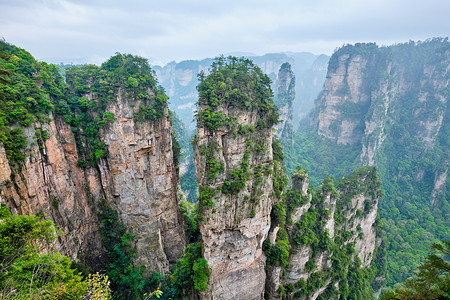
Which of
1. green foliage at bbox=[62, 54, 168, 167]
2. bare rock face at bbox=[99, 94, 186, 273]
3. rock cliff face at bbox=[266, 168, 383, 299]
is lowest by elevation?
rock cliff face at bbox=[266, 168, 383, 299]

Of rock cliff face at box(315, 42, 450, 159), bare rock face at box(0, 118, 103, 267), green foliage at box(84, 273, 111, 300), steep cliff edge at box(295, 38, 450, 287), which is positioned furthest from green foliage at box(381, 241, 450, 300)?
rock cliff face at box(315, 42, 450, 159)

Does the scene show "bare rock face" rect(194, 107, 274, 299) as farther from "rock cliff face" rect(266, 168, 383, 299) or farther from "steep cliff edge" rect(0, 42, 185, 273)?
"steep cliff edge" rect(0, 42, 185, 273)

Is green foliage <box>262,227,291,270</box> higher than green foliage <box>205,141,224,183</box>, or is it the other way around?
green foliage <box>205,141,224,183</box>

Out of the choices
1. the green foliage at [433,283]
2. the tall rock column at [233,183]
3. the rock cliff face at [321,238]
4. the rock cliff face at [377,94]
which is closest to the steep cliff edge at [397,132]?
the rock cliff face at [377,94]

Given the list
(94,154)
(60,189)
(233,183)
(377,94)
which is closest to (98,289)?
(233,183)

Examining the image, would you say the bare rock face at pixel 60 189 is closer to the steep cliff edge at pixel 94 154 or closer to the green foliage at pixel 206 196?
the steep cliff edge at pixel 94 154

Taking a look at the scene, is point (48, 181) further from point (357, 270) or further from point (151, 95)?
point (357, 270)

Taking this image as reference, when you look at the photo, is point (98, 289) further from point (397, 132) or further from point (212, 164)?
point (397, 132)

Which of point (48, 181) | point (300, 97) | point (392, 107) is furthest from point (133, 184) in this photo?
point (300, 97)
